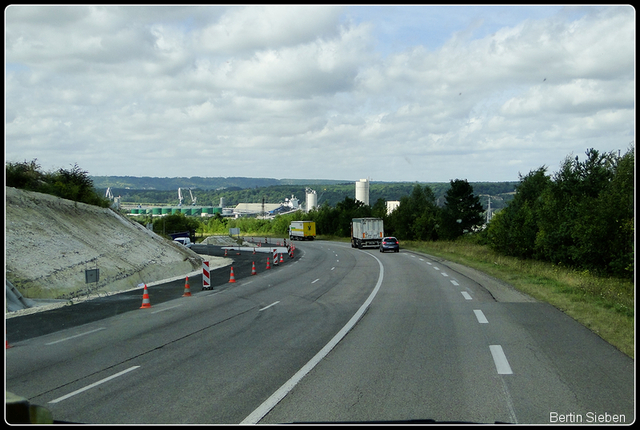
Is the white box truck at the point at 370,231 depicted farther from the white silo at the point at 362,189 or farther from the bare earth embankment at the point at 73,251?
the white silo at the point at 362,189

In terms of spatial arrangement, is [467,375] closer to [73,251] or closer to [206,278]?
[206,278]

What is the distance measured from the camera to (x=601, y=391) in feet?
22.6

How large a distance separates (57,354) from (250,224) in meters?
132

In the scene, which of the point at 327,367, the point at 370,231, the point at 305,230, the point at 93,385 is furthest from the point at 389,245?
the point at 93,385

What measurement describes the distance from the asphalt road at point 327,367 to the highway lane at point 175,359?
0.03 m

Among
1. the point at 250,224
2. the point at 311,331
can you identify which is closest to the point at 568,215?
the point at 311,331

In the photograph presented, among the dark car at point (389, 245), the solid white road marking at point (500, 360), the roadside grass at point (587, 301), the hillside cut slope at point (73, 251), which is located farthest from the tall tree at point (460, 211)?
the solid white road marking at point (500, 360)

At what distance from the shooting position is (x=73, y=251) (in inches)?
985

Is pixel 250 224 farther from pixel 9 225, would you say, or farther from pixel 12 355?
pixel 12 355

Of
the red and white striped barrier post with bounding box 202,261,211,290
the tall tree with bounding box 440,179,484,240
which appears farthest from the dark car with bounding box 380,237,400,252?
the red and white striped barrier post with bounding box 202,261,211,290

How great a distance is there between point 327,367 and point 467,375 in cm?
219

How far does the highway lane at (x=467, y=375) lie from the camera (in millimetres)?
6191

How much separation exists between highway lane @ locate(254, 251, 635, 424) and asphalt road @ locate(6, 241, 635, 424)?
0.03 metres

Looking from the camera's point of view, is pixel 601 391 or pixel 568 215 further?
pixel 568 215
